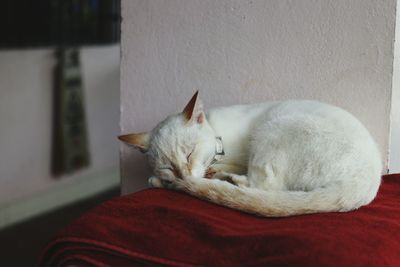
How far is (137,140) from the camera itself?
1.35 m

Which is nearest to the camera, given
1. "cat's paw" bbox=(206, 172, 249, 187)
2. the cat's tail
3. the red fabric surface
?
the red fabric surface

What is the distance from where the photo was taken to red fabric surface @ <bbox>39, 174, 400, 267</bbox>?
849mm

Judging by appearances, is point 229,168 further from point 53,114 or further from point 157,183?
point 53,114

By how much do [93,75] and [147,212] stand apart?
2493 mm

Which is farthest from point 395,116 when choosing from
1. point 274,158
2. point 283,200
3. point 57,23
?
point 57,23

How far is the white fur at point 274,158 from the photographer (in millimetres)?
1061

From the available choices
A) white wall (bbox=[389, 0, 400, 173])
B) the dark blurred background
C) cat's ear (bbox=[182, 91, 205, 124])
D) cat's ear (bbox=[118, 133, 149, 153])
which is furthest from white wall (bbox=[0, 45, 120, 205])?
white wall (bbox=[389, 0, 400, 173])

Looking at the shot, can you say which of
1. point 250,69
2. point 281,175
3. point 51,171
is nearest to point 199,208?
point 281,175

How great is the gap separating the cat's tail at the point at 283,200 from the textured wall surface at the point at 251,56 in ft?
1.25

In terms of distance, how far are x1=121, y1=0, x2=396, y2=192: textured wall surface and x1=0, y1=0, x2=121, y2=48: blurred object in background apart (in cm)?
160

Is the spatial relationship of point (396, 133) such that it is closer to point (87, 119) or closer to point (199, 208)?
point (199, 208)

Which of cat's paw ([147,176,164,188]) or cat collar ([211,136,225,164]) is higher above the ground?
cat collar ([211,136,225,164])

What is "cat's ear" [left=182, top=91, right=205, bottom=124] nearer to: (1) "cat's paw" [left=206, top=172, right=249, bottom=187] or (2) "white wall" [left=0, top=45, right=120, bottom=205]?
(1) "cat's paw" [left=206, top=172, right=249, bottom=187]

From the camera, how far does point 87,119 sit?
11.2ft
